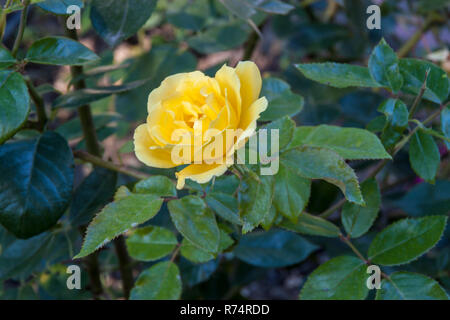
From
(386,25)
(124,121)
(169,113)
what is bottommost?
(124,121)

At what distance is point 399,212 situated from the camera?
1475mm

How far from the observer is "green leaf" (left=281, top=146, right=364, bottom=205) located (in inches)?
20.6

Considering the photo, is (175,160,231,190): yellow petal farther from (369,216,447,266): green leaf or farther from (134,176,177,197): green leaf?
(369,216,447,266): green leaf

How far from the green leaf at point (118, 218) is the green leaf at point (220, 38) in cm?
55

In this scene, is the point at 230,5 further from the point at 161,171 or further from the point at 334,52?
the point at 334,52

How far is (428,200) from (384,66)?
0.47 metres

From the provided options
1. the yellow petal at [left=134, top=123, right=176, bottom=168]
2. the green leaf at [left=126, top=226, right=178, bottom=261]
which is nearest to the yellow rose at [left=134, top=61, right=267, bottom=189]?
the yellow petal at [left=134, top=123, right=176, bottom=168]

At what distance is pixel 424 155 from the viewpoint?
2.06 feet

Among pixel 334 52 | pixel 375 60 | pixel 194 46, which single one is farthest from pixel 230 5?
pixel 334 52

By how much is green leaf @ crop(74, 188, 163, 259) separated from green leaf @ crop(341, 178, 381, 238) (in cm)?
29

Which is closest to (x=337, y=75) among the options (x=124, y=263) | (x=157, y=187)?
(x=157, y=187)

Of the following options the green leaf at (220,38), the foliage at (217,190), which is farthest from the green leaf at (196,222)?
the green leaf at (220,38)

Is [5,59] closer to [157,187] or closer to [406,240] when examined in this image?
[157,187]
